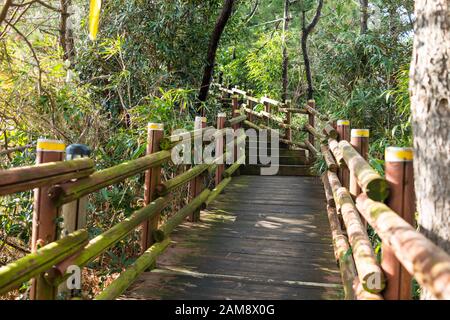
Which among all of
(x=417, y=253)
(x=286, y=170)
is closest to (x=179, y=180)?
(x=417, y=253)

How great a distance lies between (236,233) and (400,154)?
2548mm

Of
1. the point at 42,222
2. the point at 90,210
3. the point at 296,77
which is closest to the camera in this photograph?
the point at 42,222

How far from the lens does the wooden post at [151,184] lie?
138 inches

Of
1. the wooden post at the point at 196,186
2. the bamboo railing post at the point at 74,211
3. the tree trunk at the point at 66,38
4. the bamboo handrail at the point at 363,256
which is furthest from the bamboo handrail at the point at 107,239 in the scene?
the tree trunk at the point at 66,38

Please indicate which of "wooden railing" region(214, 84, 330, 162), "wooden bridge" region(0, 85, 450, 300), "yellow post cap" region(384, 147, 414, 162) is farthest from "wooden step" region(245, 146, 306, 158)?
"yellow post cap" region(384, 147, 414, 162)

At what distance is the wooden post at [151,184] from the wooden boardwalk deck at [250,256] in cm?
21

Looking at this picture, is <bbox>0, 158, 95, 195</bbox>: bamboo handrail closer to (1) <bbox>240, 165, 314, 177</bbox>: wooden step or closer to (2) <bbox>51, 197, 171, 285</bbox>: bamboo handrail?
(2) <bbox>51, 197, 171, 285</bbox>: bamboo handrail

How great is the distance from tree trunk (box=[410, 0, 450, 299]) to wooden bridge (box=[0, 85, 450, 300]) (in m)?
0.08

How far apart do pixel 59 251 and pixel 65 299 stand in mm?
340

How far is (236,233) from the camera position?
4.39 metres

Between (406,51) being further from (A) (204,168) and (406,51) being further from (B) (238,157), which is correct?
(A) (204,168)

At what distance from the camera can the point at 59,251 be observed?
6.84 feet

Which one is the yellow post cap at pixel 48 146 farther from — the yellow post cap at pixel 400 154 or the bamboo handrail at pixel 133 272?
the yellow post cap at pixel 400 154

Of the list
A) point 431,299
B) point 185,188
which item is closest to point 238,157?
point 185,188
